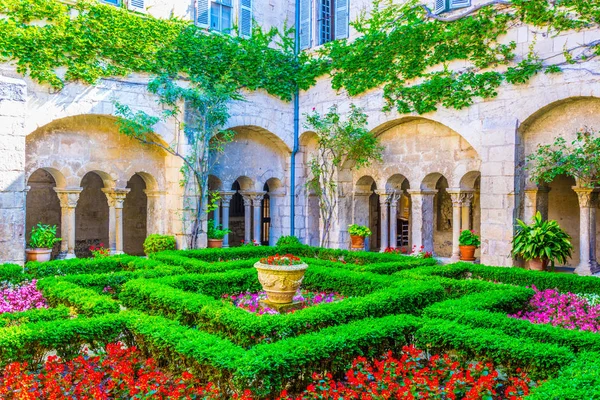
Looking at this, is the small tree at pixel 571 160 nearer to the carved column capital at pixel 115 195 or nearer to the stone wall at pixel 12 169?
the carved column capital at pixel 115 195

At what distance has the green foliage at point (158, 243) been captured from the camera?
1007 centimetres

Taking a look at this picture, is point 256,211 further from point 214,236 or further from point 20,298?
point 20,298

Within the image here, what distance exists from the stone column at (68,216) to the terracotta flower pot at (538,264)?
26.6 feet

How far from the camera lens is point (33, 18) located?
338 inches

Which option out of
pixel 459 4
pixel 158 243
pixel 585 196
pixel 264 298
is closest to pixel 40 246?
pixel 158 243

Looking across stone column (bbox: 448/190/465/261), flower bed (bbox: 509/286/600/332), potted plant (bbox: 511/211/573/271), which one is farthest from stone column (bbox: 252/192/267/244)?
flower bed (bbox: 509/286/600/332)

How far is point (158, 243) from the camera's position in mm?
10070

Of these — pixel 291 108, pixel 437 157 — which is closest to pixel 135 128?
pixel 291 108

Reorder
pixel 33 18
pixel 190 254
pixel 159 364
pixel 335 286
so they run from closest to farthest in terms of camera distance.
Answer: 1. pixel 159 364
2. pixel 335 286
3. pixel 33 18
4. pixel 190 254

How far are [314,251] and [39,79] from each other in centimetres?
591

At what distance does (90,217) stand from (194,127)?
4.93 meters

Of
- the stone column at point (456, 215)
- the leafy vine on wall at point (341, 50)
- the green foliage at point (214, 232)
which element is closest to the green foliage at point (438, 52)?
the leafy vine on wall at point (341, 50)

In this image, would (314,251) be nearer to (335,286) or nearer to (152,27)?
(335,286)

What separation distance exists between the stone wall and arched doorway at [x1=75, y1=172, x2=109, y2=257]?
5550mm
